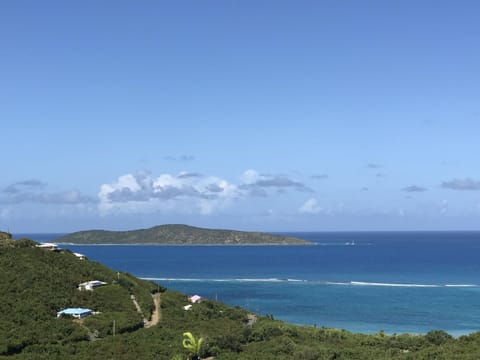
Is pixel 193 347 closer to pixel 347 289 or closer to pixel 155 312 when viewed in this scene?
pixel 155 312

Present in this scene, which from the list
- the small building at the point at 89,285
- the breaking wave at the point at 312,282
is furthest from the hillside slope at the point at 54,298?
the breaking wave at the point at 312,282

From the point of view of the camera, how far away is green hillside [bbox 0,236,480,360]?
44719mm

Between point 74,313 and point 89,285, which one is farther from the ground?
point 89,285

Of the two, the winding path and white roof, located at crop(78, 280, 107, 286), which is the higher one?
white roof, located at crop(78, 280, 107, 286)

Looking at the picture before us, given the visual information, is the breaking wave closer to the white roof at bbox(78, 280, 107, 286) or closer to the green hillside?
the green hillside

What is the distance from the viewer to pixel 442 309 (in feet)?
Result: 305

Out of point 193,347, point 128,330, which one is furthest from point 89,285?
point 193,347

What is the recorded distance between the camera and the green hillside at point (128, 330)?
147ft

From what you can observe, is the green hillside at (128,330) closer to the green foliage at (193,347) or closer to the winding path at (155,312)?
the winding path at (155,312)

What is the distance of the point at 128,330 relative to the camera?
Answer: 174ft

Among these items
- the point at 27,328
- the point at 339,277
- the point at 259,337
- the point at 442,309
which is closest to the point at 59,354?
the point at 27,328

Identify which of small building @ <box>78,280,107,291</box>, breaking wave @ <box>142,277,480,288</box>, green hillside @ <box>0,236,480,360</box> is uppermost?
small building @ <box>78,280,107,291</box>

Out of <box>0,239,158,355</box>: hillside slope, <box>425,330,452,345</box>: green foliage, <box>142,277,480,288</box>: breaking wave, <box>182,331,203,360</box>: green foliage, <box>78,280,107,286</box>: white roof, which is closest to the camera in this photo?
<box>182,331,203,360</box>: green foliage

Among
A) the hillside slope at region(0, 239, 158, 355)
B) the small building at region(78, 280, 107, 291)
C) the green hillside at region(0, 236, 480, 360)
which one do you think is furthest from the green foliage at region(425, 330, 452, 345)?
the small building at region(78, 280, 107, 291)
